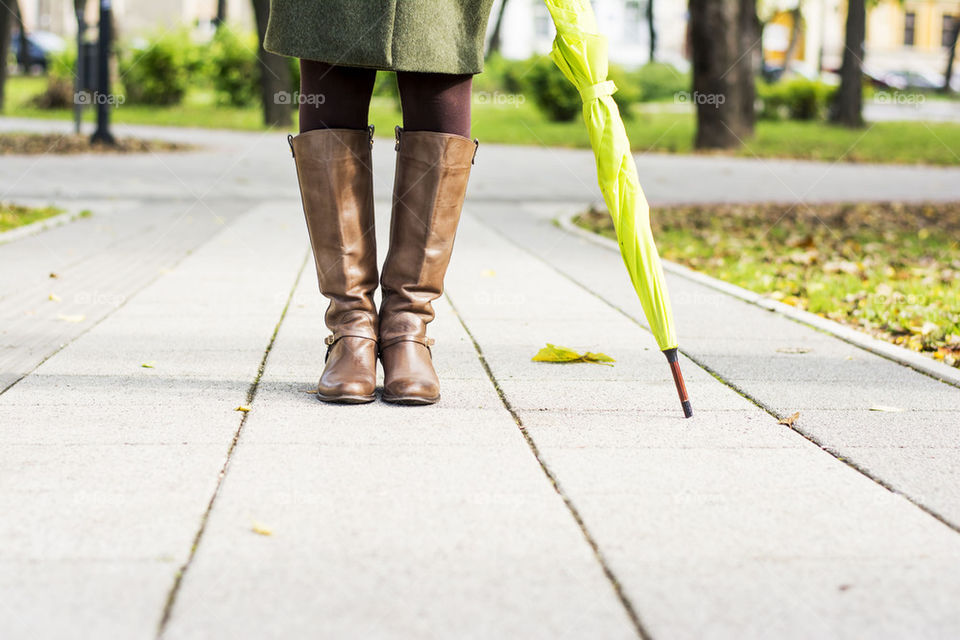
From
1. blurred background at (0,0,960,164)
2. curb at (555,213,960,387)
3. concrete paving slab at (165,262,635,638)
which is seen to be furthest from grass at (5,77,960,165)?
concrete paving slab at (165,262,635,638)

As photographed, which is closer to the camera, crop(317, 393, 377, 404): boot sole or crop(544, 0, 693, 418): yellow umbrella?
crop(544, 0, 693, 418): yellow umbrella

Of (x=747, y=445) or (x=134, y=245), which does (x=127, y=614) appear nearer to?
(x=747, y=445)

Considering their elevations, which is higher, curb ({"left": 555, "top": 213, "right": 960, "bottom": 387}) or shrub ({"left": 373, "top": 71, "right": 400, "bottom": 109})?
curb ({"left": 555, "top": 213, "right": 960, "bottom": 387})

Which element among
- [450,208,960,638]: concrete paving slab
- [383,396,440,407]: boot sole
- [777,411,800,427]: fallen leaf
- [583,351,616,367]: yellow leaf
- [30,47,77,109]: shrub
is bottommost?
[30,47,77,109]: shrub

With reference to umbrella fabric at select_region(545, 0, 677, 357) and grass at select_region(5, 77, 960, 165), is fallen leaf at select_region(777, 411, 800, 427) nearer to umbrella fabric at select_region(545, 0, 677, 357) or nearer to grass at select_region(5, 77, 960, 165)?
umbrella fabric at select_region(545, 0, 677, 357)

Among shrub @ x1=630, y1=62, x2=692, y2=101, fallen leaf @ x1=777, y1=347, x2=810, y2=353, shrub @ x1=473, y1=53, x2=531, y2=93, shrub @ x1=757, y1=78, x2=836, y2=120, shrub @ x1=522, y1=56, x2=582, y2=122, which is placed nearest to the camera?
fallen leaf @ x1=777, y1=347, x2=810, y2=353

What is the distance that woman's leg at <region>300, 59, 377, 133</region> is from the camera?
307 centimetres

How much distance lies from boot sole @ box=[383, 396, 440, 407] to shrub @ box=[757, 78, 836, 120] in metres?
25.0

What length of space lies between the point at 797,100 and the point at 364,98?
82.2 feet

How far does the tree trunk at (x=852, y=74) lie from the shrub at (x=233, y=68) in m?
11.2

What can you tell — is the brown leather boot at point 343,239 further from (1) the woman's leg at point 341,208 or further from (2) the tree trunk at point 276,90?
(2) the tree trunk at point 276,90

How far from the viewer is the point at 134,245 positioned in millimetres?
6441

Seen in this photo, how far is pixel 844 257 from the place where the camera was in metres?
6.83

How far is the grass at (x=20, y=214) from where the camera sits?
695 centimetres
